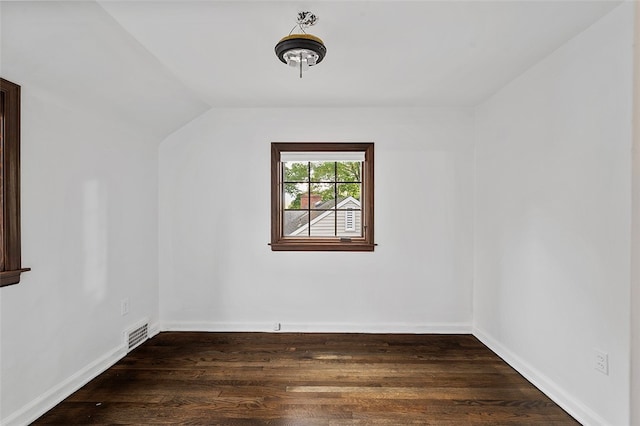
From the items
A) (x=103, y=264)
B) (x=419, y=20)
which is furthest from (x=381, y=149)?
(x=103, y=264)

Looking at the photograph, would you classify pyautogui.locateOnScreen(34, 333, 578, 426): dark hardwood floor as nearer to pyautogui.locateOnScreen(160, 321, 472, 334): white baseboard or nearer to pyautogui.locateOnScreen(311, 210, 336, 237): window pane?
pyautogui.locateOnScreen(160, 321, 472, 334): white baseboard

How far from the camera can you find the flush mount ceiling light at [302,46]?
195 centimetres

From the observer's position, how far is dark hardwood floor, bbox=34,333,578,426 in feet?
7.35

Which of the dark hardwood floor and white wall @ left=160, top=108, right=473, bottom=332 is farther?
white wall @ left=160, top=108, right=473, bottom=332

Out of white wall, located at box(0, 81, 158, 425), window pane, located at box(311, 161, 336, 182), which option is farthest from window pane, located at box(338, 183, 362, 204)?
white wall, located at box(0, 81, 158, 425)

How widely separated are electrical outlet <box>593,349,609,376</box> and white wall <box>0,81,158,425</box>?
3317mm

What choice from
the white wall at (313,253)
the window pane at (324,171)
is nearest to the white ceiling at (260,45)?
the white wall at (313,253)

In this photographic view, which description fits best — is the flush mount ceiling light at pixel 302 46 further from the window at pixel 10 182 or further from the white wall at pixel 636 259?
the window at pixel 10 182

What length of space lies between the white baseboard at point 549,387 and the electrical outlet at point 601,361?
0.90 ft

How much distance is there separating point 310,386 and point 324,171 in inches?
83.2

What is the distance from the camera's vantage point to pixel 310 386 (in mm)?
2609

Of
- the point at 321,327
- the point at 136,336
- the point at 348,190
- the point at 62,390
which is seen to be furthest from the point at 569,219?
the point at 136,336

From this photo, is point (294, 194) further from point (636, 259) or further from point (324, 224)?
point (636, 259)

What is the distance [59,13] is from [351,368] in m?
2.94
